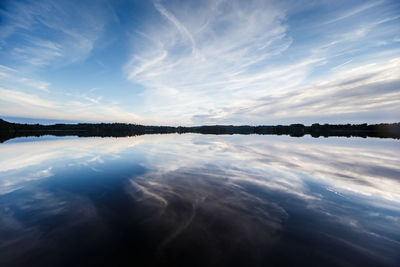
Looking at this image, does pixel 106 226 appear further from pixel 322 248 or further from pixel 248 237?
pixel 322 248

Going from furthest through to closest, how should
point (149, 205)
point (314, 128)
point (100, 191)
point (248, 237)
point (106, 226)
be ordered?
1. point (314, 128)
2. point (100, 191)
3. point (149, 205)
4. point (106, 226)
5. point (248, 237)

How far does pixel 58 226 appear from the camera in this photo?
17.8ft

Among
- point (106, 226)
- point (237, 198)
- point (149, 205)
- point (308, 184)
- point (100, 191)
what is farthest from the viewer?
point (308, 184)

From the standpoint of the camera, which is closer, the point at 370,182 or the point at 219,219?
the point at 219,219

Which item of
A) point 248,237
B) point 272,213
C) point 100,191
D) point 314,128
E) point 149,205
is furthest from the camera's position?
point 314,128

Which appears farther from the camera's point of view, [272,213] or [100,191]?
[100,191]

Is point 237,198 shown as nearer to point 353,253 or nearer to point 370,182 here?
point 353,253

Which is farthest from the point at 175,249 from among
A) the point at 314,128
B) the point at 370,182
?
the point at 314,128

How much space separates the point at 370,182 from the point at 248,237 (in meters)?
11.0

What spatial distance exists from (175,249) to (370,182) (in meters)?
13.3

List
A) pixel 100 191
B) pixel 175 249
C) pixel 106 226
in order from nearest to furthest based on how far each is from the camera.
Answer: pixel 175 249, pixel 106 226, pixel 100 191

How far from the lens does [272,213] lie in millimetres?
6402

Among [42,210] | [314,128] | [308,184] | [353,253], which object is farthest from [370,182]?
[314,128]

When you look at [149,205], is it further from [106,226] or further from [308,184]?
[308,184]
